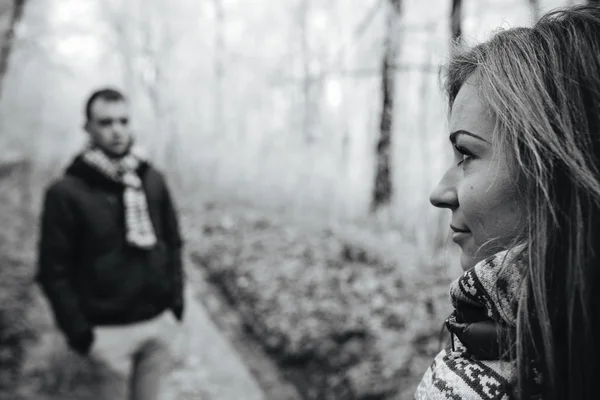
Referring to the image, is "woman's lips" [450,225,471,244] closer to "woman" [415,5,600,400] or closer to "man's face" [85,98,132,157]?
"woman" [415,5,600,400]

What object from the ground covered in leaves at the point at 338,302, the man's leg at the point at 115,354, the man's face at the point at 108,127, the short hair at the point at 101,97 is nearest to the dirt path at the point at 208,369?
the ground covered in leaves at the point at 338,302

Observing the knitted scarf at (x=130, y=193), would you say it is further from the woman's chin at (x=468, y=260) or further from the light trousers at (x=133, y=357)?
the woman's chin at (x=468, y=260)

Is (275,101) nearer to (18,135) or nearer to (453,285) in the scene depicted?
(18,135)

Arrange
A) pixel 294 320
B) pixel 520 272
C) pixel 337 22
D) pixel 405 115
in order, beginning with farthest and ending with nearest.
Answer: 1. pixel 337 22
2. pixel 405 115
3. pixel 294 320
4. pixel 520 272

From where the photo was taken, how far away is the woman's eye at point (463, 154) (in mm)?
1103

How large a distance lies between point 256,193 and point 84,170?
9.74 meters

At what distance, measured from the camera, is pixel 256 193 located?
12.9m

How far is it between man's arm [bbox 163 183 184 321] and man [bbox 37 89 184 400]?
8cm

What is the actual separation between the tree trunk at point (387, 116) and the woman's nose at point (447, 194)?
21.6 feet

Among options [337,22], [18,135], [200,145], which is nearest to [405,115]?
[337,22]

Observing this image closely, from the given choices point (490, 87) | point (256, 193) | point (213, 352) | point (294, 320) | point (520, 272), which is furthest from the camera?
point (256, 193)

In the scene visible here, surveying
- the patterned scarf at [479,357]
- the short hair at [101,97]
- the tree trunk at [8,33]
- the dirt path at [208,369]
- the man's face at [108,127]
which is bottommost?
the dirt path at [208,369]

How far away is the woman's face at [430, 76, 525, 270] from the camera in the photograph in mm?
1004

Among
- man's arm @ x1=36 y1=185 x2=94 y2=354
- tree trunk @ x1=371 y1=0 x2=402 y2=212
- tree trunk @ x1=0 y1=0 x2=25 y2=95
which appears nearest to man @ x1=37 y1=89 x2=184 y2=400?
man's arm @ x1=36 y1=185 x2=94 y2=354
